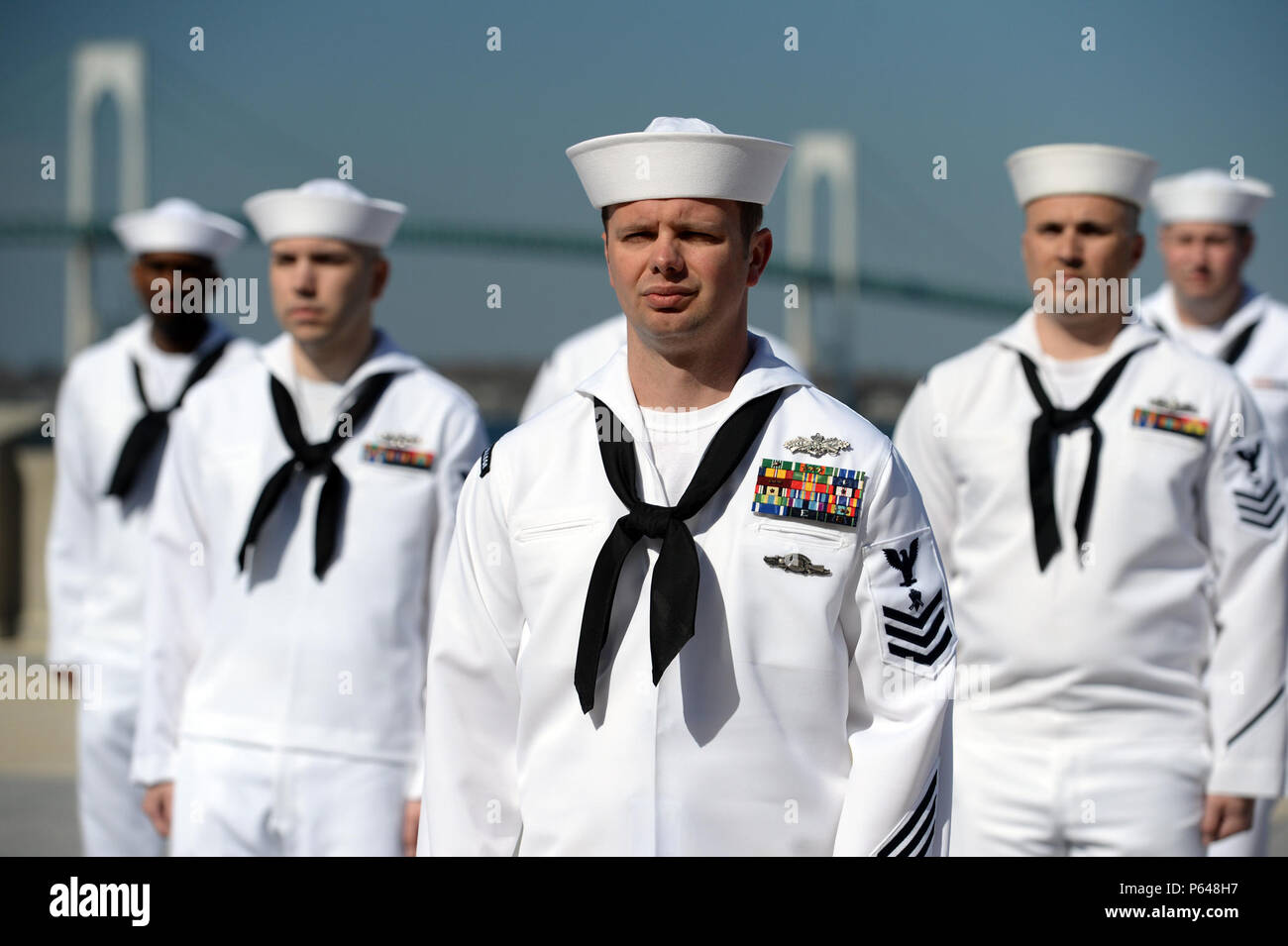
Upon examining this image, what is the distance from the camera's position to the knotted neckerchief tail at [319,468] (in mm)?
4582

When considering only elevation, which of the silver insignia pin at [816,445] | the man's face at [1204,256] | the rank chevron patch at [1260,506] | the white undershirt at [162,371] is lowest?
the rank chevron patch at [1260,506]

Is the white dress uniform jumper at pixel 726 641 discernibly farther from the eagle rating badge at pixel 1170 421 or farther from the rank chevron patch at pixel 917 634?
the eagle rating badge at pixel 1170 421

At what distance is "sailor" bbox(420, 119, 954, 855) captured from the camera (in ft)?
9.77

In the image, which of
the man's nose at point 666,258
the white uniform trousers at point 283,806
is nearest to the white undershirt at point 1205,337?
the white uniform trousers at point 283,806

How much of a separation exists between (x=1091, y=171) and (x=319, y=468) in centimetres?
210

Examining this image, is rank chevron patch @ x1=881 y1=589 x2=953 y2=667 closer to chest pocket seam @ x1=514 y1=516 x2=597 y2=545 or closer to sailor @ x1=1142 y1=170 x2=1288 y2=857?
chest pocket seam @ x1=514 y1=516 x2=597 y2=545

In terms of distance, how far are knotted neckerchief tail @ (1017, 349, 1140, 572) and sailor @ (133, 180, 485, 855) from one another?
142 centimetres

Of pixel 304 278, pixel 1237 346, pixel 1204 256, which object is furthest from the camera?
pixel 1204 256

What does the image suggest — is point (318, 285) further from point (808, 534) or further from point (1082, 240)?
point (808, 534)

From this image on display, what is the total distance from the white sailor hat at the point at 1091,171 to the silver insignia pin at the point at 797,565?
217 centimetres

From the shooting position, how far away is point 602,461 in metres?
3.08

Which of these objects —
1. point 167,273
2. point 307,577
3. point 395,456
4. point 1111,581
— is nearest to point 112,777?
point 167,273

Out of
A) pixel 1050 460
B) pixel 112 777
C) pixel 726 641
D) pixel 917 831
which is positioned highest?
pixel 1050 460

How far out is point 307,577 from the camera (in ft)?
15.1
